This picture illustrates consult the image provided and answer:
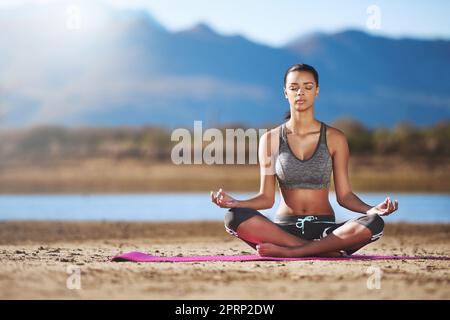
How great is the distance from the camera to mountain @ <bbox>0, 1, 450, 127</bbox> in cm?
11175

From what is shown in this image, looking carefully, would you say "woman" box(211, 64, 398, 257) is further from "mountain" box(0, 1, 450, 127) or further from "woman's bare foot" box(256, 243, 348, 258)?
"mountain" box(0, 1, 450, 127)

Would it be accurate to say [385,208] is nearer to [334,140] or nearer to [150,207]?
[334,140]

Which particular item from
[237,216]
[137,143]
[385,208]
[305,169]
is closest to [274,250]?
[237,216]

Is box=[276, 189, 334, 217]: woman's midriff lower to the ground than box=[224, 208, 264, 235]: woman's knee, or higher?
higher

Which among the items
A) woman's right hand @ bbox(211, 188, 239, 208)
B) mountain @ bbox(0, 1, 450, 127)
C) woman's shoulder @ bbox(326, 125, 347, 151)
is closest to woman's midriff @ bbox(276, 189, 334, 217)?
woman's shoulder @ bbox(326, 125, 347, 151)

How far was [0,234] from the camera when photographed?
13305mm

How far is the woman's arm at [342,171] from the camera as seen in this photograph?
7.31 metres

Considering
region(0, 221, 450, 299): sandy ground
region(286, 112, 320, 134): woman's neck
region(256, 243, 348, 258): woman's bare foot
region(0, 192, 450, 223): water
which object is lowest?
region(0, 192, 450, 223): water

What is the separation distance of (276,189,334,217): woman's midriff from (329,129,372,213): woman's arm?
190 mm

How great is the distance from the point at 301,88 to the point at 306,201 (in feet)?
3.60

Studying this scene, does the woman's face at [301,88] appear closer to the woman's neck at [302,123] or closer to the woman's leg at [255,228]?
the woman's neck at [302,123]

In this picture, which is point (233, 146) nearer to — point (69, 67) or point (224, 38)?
point (69, 67)

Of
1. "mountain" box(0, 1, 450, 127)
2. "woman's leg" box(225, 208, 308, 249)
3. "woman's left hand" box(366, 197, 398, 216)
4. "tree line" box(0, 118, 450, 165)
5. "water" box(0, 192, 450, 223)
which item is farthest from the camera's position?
"mountain" box(0, 1, 450, 127)

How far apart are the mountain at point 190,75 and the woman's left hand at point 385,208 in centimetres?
8831
